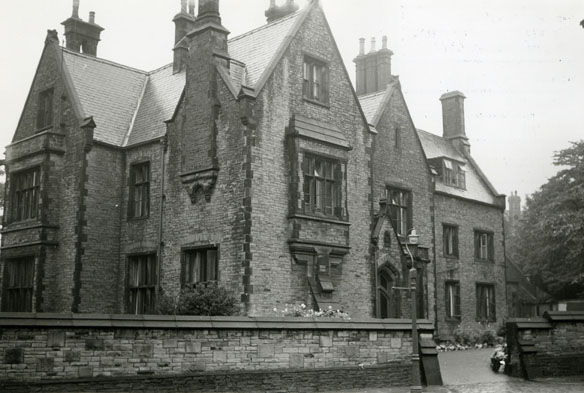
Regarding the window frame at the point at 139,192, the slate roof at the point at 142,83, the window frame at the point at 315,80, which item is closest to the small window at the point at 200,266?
the window frame at the point at 139,192

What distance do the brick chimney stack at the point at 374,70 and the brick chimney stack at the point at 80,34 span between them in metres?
14.2

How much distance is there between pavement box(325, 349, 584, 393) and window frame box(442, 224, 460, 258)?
11.3 metres

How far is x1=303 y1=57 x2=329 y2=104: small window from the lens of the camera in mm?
25953

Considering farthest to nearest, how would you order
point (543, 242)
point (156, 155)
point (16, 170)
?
point (543, 242) → point (16, 170) → point (156, 155)

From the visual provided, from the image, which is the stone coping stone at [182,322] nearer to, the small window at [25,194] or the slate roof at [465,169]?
the small window at [25,194]

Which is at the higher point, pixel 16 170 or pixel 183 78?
pixel 183 78

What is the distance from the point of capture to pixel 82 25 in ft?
110

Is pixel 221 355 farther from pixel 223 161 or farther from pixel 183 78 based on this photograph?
pixel 183 78

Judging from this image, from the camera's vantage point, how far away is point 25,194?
2911cm

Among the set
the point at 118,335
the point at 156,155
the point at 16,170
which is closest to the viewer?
the point at 118,335

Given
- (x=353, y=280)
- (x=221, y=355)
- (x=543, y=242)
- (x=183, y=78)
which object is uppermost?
(x=183, y=78)

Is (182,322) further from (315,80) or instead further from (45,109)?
(45,109)

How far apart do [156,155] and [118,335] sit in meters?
13.1

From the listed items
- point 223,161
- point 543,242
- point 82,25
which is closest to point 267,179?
point 223,161
